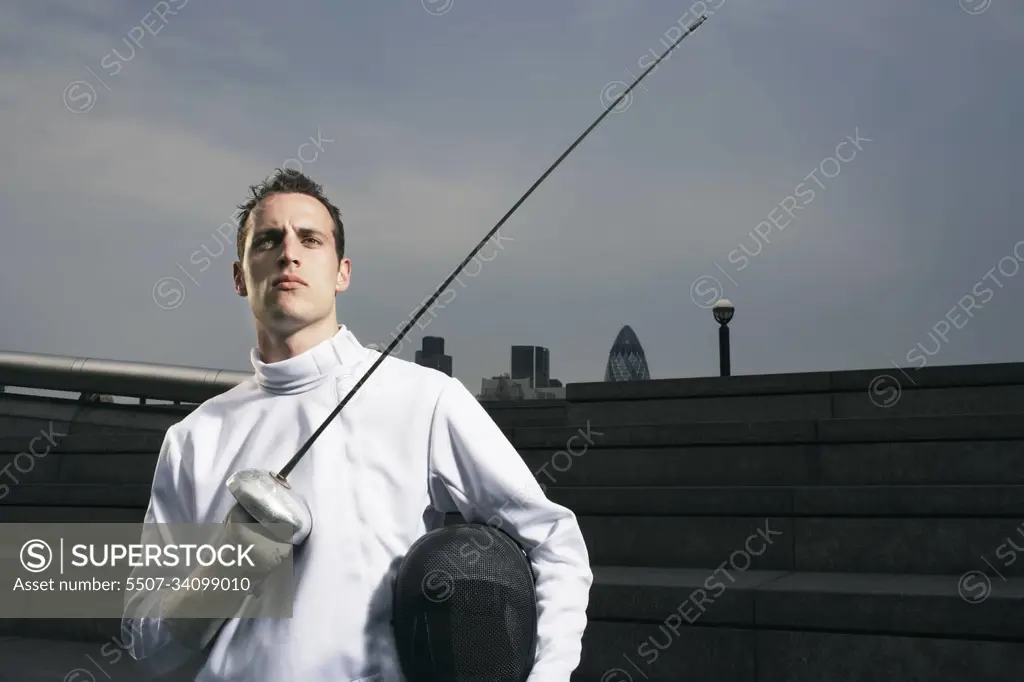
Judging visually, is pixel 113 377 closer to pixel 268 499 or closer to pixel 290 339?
pixel 290 339

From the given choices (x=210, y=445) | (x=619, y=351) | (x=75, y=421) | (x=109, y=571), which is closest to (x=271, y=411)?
(x=210, y=445)

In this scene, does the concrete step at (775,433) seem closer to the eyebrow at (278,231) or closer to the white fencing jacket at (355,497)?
the white fencing jacket at (355,497)

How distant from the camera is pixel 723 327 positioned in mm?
16109

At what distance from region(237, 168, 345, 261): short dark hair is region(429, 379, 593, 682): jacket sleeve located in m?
0.45

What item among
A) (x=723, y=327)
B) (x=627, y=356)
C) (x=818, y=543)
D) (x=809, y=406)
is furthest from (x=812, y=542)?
(x=627, y=356)

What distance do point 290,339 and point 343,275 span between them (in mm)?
218

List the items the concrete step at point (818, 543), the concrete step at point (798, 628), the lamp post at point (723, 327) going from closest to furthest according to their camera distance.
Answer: the concrete step at point (798, 628), the concrete step at point (818, 543), the lamp post at point (723, 327)

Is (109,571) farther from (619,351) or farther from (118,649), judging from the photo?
(619,351)

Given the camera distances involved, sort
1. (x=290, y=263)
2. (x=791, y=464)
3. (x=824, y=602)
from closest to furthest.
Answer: (x=290, y=263), (x=824, y=602), (x=791, y=464)

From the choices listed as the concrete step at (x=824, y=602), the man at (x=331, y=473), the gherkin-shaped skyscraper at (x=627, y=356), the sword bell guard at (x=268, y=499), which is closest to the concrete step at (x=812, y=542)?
the concrete step at (x=824, y=602)

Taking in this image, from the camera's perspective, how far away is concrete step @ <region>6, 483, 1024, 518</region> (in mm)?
4863

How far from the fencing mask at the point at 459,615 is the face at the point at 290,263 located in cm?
56

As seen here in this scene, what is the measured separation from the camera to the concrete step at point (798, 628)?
4094mm

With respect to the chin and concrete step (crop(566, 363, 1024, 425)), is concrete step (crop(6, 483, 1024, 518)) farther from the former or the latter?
the chin
